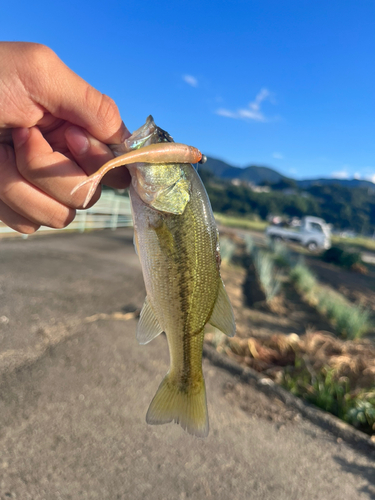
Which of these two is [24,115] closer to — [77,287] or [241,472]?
[241,472]

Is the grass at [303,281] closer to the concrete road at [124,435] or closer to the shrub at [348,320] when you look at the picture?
the shrub at [348,320]

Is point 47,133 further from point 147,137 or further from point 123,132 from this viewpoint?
point 147,137

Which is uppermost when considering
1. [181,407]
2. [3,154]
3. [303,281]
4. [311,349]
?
[3,154]

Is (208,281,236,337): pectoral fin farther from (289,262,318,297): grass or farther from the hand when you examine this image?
(289,262,318,297): grass

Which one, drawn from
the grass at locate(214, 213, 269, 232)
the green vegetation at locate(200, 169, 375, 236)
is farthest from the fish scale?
the green vegetation at locate(200, 169, 375, 236)

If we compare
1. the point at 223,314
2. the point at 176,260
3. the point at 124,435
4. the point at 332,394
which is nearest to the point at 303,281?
the point at 332,394

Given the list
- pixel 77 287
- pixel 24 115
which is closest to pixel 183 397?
pixel 24 115
